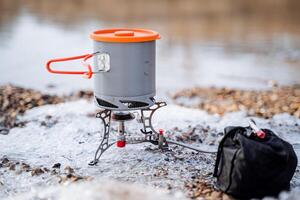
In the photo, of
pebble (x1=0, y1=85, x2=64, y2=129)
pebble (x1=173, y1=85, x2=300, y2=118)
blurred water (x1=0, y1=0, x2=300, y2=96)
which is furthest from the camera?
blurred water (x1=0, y1=0, x2=300, y2=96)

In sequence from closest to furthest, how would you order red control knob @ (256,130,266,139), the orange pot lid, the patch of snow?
the patch of snow
red control knob @ (256,130,266,139)
the orange pot lid

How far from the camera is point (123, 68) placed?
433cm

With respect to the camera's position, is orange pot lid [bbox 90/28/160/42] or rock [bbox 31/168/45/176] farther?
rock [bbox 31/168/45/176]

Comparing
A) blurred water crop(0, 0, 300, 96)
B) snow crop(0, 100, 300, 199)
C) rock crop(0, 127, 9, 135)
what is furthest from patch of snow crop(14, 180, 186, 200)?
blurred water crop(0, 0, 300, 96)

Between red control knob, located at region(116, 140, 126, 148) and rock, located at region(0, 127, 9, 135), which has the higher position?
red control knob, located at region(116, 140, 126, 148)

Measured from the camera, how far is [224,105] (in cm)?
712

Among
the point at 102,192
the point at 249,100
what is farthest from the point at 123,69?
the point at 249,100

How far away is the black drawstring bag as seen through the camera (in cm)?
379

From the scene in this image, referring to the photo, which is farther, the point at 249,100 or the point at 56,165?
the point at 249,100

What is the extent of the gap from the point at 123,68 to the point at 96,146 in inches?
45.9

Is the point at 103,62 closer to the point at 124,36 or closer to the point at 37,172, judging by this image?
the point at 124,36

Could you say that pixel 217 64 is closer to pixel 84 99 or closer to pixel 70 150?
pixel 84 99

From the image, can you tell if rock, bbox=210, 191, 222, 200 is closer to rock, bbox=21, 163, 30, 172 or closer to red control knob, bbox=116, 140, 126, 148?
red control knob, bbox=116, 140, 126, 148

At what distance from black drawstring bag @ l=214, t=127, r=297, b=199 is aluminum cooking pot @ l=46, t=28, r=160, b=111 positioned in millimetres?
888
